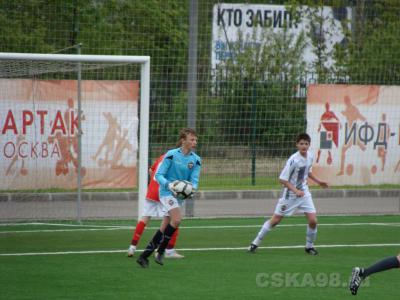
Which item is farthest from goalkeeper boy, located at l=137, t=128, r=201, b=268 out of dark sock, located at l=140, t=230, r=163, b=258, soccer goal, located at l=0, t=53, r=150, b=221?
soccer goal, located at l=0, t=53, r=150, b=221

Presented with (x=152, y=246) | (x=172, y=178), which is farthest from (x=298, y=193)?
(x=152, y=246)

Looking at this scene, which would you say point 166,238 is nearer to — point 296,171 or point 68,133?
point 296,171

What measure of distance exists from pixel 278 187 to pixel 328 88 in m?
2.87

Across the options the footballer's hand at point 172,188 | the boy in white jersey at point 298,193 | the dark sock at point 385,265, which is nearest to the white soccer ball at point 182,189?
the footballer's hand at point 172,188

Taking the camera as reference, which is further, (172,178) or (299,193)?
(299,193)

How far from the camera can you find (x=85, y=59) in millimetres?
15617

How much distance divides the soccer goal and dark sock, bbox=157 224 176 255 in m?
3.08

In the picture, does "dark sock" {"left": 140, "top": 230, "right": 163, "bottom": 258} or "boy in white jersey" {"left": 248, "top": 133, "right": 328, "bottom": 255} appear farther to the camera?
"boy in white jersey" {"left": 248, "top": 133, "right": 328, "bottom": 255}

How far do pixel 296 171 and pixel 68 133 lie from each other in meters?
5.62

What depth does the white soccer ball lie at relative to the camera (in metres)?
12.1

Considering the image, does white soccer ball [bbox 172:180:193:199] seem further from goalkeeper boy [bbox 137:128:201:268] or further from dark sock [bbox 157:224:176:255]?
dark sock [bbox 157:224:176:255]

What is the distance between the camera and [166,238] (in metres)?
12.3

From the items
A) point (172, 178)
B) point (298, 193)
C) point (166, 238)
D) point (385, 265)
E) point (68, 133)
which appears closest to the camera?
point (385, 265)

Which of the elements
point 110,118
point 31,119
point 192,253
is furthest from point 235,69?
point 192,253
